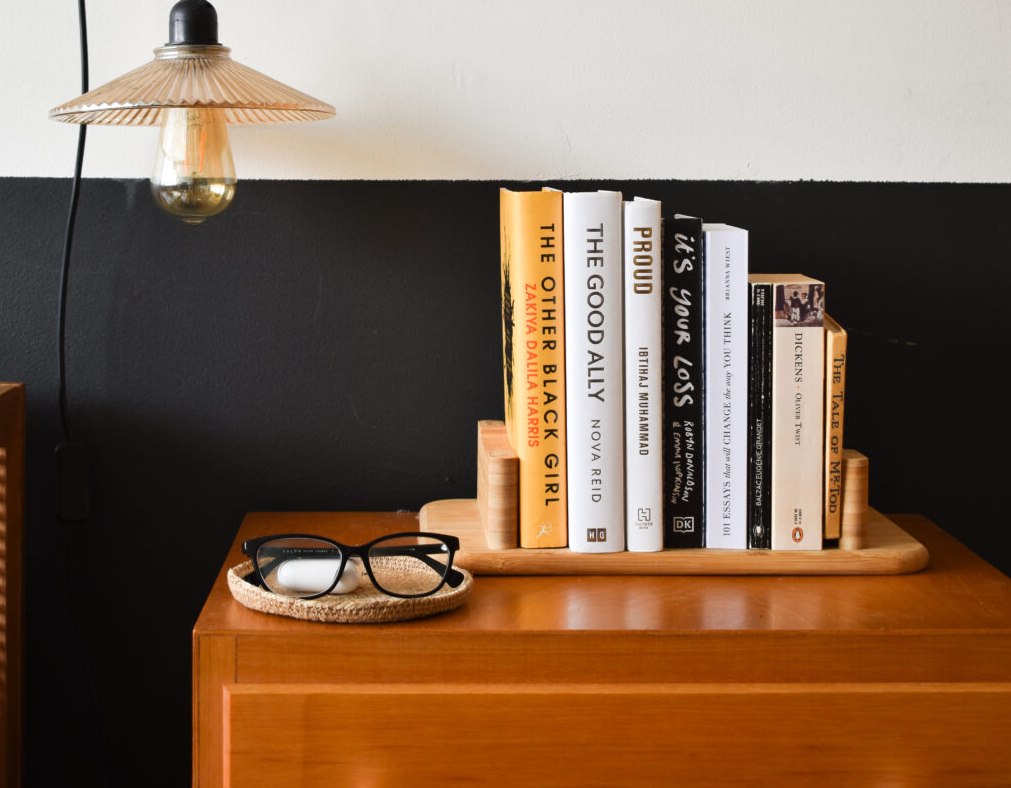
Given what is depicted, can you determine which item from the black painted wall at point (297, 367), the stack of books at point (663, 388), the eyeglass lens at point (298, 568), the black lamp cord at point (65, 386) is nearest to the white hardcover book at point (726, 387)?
the stack of books at point (663, 388)

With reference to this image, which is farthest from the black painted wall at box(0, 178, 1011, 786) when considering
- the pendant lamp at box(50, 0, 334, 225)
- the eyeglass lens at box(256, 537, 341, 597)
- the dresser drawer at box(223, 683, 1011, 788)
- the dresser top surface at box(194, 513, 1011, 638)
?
the dresser drawer at box(223, 683, 1011, 788)

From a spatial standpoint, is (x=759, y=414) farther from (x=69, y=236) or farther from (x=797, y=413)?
(x=69, y=236)

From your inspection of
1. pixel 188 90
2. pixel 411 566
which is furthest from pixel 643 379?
pixel 188 90

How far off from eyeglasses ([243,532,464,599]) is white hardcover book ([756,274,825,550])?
1.09 ft

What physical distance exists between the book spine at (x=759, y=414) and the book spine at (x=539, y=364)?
0.19 m

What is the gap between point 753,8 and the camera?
1237mm

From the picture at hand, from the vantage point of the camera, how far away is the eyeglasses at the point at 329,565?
36.5 inches

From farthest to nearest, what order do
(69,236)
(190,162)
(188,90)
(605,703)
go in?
(69,236)
(190,162)
(188,90)
(605,703)

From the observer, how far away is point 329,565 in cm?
94

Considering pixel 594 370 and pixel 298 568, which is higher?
pixel 594 370

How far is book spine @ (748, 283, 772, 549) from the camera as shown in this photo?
1.03 meters

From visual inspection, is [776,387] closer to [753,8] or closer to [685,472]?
[685,472]

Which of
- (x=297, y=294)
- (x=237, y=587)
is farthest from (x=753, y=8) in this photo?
(x=237, y=587)

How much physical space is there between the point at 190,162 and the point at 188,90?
13cm
